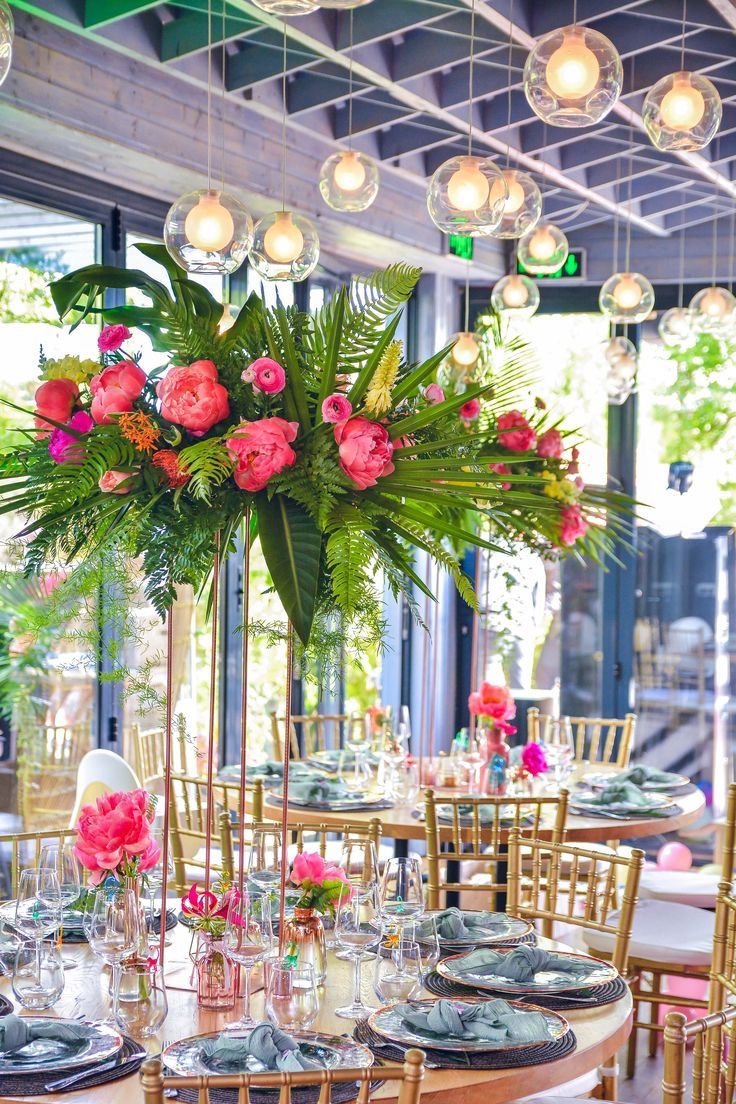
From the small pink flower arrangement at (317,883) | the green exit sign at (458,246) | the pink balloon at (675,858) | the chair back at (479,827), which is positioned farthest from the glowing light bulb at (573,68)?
the pink balloon at (675,858)

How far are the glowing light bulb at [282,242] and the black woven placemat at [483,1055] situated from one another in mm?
1987

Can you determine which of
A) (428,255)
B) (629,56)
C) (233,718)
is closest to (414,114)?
(629,56)

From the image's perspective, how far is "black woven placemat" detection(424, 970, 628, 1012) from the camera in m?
2.32

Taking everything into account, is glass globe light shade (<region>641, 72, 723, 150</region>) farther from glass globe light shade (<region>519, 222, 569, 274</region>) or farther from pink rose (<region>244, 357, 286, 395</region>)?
pink rose (<region>244, 357, 286, 395</region>)

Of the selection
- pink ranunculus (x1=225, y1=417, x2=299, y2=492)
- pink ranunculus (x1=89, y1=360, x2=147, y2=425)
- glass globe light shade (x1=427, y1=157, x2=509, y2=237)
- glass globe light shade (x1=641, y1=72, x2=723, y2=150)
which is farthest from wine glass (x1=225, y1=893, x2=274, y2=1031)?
glass globe light shade (x1=641, y1=72, x2=723, y2=150)

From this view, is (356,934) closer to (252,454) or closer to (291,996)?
(291,996)

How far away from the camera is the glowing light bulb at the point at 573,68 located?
2.69 m

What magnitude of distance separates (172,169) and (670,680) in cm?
380

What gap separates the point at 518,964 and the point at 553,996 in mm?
98

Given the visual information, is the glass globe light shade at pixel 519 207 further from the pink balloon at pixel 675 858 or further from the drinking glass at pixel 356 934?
the pink balloon at pixel 675 858

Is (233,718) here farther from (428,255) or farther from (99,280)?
(99,280)

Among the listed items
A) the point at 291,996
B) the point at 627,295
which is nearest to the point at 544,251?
the point at 627,295

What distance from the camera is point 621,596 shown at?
7.04 meters

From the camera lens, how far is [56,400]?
223cm
